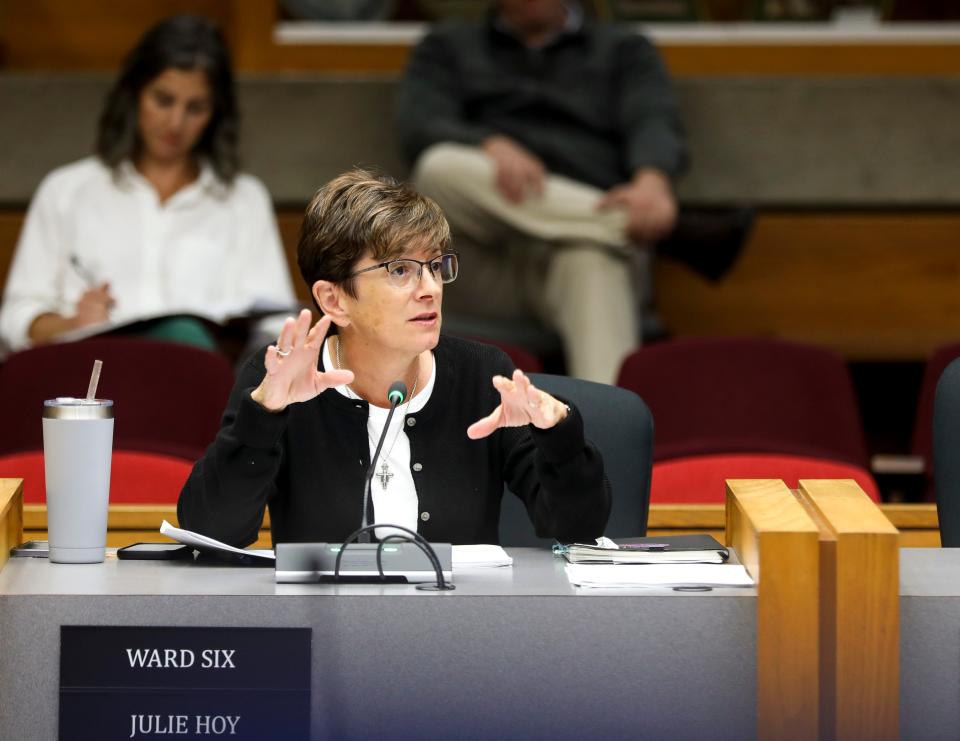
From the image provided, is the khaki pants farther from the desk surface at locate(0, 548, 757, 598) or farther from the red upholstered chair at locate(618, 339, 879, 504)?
the desk surface at locate(0, 548, 757, 598)

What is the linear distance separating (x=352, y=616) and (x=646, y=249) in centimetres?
258

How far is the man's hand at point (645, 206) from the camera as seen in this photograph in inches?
139

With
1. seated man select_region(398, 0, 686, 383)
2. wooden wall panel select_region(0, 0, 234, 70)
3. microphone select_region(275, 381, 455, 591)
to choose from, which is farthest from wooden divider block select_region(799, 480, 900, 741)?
wooden wall panel select_region(0, 0, 234, 70)

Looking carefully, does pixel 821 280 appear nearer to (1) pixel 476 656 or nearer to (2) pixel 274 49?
(2) pixel 274 49

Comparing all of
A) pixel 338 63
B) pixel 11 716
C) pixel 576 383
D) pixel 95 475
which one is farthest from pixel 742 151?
pixel 11 716

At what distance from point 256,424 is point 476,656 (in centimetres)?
45

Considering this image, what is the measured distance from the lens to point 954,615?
1.28 m

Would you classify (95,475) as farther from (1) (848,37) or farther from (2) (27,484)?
(1) (848,37)

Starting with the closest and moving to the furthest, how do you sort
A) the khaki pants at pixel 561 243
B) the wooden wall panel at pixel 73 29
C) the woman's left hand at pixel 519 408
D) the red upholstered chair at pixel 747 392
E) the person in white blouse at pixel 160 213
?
1. the woman's left hand at pixel 519 408
2. the red upholstered chair at pixel 747 392
3. the person in white blouse at pixel 160 213
4. the khaki pants at pixel 561 243
5. the wooden wall panel at pixel 73 29

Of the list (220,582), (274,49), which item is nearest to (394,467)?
(220,582)

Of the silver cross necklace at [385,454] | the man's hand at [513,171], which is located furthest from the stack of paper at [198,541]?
the man's hand at [513,171]

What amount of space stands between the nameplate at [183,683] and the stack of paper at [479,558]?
255mm

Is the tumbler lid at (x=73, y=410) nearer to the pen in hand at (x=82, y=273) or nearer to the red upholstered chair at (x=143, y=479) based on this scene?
the red upholstered chair at (x=143, y=479)

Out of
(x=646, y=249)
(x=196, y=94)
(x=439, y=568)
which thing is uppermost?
(x=196, y=94)
